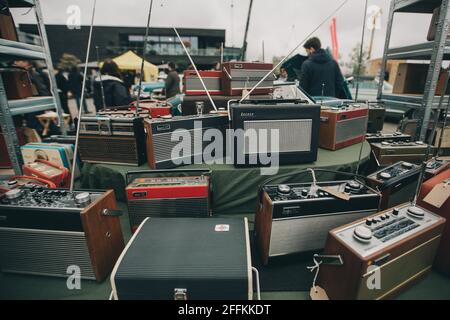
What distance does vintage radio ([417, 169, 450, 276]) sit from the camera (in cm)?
104

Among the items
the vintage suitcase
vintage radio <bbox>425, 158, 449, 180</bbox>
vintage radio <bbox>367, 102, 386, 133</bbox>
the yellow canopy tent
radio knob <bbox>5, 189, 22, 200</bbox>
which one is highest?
the yellow canopy tent

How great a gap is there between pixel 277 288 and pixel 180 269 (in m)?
0.47

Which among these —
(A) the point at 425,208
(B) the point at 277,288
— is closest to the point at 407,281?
(A) the point at 425,208

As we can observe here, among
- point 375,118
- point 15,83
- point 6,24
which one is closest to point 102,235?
point 15,83

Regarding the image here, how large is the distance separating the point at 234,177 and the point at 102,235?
29.8 inches

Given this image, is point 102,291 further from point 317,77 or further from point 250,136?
point 317,77

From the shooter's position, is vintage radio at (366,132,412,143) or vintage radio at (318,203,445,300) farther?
vintage radio at (366,132,412,143)

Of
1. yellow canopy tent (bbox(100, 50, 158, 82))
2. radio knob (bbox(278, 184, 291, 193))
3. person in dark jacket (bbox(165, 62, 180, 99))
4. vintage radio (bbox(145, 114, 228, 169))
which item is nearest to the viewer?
radio knob (bbox(278, 184, 291, 193))

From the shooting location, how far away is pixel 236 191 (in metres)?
1.49

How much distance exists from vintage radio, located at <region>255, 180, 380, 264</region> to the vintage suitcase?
80.7 inches

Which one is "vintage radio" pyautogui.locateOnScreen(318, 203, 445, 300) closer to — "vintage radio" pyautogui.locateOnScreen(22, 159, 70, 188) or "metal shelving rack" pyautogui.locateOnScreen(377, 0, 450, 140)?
"metal shelving rack" pyautogui.locateOnScreen(377, 0, 450, 140)

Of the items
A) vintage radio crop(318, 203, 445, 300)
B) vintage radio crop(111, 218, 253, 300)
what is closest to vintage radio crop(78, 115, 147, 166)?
vintage radio crop(111, 218, 253, 300)

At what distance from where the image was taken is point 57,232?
0.97 meters

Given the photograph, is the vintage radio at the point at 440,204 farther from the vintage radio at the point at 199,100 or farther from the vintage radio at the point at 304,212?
the vintage radio at the point at 199,100
